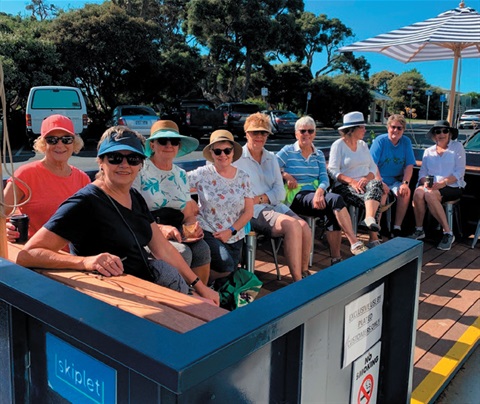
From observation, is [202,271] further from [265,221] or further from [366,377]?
[366,377]

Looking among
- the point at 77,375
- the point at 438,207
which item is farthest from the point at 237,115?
the point at 77,375

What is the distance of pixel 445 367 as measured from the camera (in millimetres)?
2791

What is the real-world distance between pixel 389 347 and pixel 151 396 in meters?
1.07

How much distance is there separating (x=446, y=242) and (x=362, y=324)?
382 centimetres

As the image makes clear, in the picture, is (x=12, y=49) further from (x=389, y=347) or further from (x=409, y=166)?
(x=389, y=347)

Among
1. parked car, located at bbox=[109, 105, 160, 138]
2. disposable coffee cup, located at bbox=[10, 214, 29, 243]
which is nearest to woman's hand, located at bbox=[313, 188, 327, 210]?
disposable coffee cup, located at bbox=[10, 214, 29, 243]

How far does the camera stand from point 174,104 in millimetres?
21391

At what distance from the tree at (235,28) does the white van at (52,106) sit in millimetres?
13730

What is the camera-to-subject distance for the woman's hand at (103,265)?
6.57ft

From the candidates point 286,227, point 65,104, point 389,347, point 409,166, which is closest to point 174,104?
point 65,104

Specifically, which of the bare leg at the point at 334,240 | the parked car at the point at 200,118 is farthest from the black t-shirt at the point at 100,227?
the parked car at the point at 200,118

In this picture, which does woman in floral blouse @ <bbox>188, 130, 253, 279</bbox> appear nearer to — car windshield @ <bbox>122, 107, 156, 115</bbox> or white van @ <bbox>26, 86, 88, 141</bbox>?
white van @ <bbox>26, 86, 88, 141</bbox>

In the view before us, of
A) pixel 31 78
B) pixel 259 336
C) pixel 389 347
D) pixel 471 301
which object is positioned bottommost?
pixel 471 301

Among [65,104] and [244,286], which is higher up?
[65,104]
